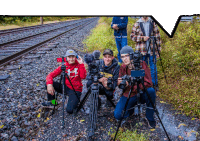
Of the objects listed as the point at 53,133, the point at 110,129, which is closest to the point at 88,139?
the point at 110,129

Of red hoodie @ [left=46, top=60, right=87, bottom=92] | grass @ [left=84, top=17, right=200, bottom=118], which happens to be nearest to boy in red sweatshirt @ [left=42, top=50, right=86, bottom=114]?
red hoodie @ [left=46, top=60, right=87, bottom=92]

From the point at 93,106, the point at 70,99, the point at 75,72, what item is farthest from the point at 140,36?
the point at 93,106

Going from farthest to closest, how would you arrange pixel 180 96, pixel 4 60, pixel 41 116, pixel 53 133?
pixel 4 60 < pixel 180 96 < pixel 41 116 < pixel 53 133

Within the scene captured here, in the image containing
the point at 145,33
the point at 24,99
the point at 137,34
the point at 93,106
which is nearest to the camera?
the point at 93,106

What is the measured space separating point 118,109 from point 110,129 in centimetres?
45

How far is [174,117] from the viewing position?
3.58m

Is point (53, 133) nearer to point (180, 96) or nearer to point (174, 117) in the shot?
point (174, 117)

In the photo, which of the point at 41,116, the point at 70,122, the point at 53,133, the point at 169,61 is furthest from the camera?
the point at 169,61

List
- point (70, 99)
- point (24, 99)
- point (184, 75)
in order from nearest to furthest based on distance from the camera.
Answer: point (70, 99)
point (24, 99)
point (184, 75)

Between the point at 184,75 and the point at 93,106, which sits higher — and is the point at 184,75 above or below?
above

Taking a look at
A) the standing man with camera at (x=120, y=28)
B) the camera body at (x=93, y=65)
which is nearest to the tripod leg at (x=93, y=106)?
the camera body at (x=93, y=65)

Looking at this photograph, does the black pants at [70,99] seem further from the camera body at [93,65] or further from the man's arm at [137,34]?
the man's arm at [137,34]

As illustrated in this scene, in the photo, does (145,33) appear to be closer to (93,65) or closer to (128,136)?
(93,65)

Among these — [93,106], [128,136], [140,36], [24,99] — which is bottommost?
[128,136]
